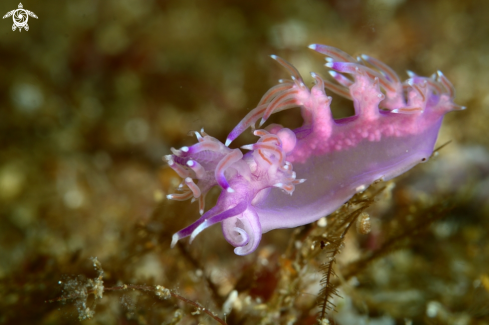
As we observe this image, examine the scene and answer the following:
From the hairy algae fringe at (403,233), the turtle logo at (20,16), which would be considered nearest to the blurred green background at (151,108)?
the turtle logo at (20,16)

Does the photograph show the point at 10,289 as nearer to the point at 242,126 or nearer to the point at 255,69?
the point at 242,126

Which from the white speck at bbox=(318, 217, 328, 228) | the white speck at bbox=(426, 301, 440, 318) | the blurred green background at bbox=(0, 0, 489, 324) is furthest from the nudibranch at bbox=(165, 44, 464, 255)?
the white speck at bbox=(426, 301, 440, 318)

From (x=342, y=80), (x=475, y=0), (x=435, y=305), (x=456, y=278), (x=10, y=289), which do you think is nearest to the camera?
(x=342, y=80)

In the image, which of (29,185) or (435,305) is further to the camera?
(29,185)

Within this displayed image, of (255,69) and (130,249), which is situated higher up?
(255,69)

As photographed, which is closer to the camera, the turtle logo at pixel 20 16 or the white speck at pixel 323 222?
the white speck at pixel 323 222

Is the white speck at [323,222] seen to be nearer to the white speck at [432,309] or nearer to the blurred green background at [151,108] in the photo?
the blurred green background at [151,108]

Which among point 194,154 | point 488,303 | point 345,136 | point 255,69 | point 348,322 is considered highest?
point 255,69

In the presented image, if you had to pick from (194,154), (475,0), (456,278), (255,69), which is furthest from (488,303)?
(475,0)
